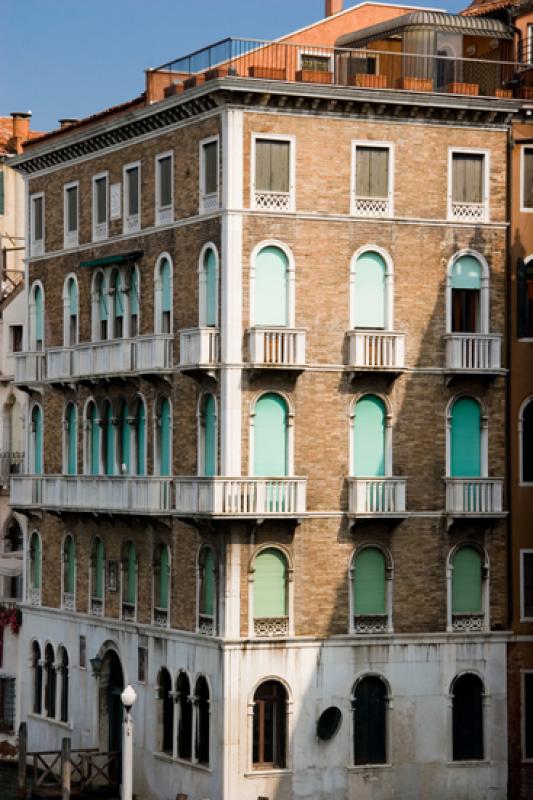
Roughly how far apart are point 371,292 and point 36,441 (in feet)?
46.9

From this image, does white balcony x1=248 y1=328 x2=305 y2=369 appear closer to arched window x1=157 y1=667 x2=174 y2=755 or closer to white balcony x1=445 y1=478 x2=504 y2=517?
white balcony x1=445 y1=478 x2=504 y2=517

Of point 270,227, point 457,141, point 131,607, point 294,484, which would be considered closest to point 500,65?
point 457,141

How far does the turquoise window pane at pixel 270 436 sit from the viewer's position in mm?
55812

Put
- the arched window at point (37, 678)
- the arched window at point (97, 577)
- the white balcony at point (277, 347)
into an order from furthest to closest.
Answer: the arched window at point (37, 678)
the arched window at point (97, 577)
the white balcony at point (277, 347)

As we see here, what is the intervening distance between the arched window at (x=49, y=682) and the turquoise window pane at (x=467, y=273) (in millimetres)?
16010

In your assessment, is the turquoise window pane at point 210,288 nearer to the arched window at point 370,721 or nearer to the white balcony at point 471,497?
the white balcony at point 471,497

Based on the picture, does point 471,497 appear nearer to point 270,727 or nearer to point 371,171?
point 270,727

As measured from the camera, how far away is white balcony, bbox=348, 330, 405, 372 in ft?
184

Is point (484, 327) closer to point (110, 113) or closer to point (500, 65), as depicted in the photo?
point (500, 65)

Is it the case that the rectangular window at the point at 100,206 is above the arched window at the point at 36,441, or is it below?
above

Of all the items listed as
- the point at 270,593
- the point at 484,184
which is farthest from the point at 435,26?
the point at 270,593

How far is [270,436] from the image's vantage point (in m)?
55.9

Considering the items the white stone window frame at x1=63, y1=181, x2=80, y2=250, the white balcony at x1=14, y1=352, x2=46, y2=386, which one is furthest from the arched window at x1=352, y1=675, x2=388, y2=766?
the white stone window frame at x1=63, y1=181, x2=80, y2=250

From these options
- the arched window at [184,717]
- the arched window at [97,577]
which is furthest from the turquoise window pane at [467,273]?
the arched window at [97,577]
